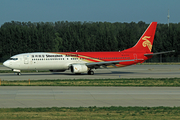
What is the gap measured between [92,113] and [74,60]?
108ft

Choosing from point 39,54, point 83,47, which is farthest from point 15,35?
point 39,54

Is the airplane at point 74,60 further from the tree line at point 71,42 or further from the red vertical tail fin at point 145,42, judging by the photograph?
the tree line at point 71,42

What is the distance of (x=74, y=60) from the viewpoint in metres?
48.4

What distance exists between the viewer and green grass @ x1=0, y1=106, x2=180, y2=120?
47.5 ft

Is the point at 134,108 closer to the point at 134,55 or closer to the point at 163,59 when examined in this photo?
the point at 134,55

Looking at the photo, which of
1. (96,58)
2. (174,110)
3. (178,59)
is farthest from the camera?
(178,59)

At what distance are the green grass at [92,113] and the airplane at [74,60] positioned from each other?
29399mm

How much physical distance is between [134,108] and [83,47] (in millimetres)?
98205

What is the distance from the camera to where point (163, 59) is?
106 meters

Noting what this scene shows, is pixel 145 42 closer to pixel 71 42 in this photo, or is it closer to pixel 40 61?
pixel 40 61

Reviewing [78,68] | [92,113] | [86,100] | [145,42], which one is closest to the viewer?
[92,113]

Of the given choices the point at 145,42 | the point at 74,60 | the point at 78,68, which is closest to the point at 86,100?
the point at 78,68

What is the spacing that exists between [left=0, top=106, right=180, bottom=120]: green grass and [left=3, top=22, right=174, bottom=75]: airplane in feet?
96.5

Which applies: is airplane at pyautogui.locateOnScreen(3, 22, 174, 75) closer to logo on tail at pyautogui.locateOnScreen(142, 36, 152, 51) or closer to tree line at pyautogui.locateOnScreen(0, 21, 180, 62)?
logo on tail at pyautogui.locateOnScreen(142, 36, 152, 51)
